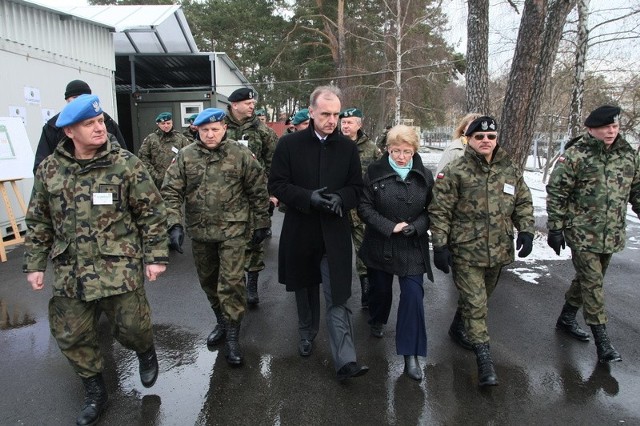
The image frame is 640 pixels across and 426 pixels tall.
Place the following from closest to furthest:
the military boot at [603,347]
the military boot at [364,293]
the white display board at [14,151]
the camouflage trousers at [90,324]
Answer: the camouflage trousers at [90,324]
the military boot at [603,347]
the military boot at [364,293]
the white display board at [14,151]

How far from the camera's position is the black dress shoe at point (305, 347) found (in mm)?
3684

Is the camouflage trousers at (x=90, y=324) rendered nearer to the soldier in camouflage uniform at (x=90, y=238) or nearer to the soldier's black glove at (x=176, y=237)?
the soldier in camouflage uniform at (x=90, y=238)

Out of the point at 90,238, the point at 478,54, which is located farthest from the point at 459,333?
the point at 478,54

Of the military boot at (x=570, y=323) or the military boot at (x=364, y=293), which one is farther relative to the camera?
the military boot at (x=364, y=293)

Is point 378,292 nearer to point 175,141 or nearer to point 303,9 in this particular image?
point 175,141

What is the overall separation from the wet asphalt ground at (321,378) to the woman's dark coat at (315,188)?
72 cm

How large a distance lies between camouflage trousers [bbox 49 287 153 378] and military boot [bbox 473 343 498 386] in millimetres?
2321

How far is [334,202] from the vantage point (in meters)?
3.16

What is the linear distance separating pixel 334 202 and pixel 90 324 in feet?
5.71

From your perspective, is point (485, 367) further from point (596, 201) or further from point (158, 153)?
point (158, 153)

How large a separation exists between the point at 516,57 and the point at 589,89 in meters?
14.2

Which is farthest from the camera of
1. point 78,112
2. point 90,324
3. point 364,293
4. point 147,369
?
point 364,293

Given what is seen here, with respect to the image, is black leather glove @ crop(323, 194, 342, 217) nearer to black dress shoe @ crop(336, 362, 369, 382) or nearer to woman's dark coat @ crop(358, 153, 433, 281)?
woman's dark coat @ crop(358, 153, 433, 281)

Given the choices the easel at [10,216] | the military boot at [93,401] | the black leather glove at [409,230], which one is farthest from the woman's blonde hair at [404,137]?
the easel at [10,216]
